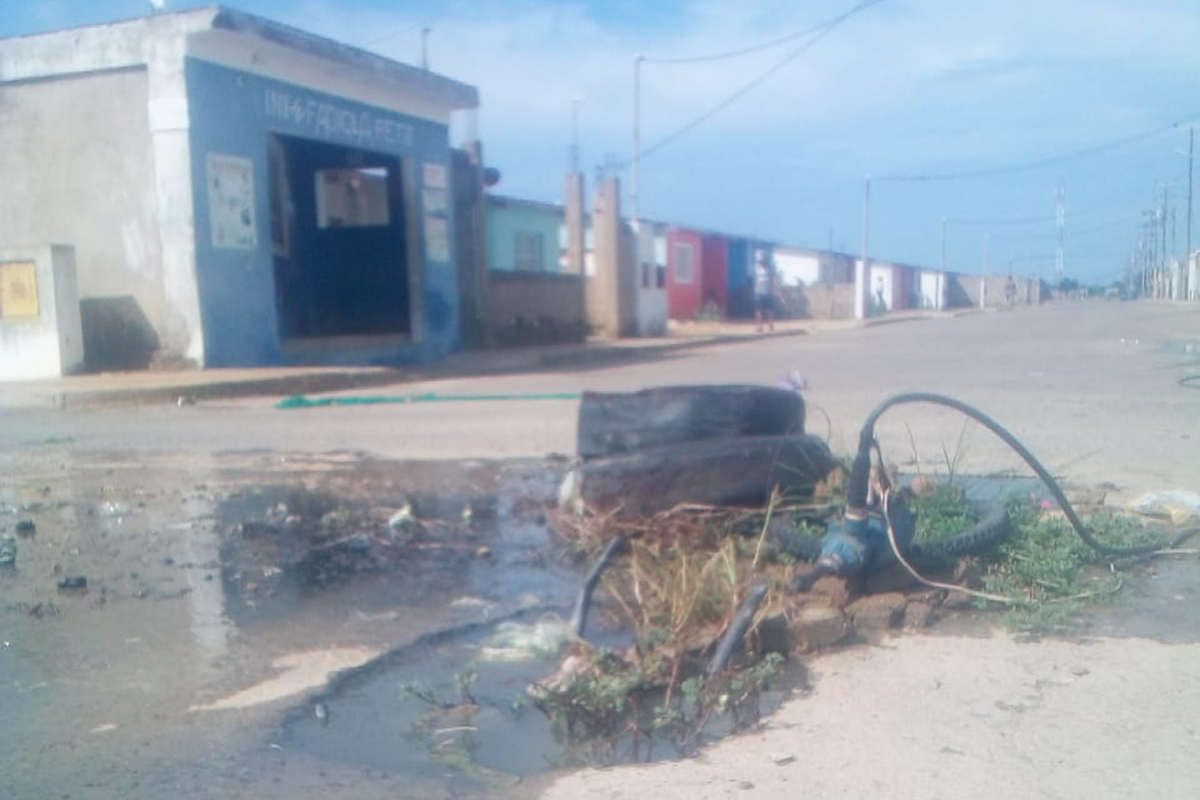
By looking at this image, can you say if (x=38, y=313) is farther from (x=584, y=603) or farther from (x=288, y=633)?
(x=584, y=603)

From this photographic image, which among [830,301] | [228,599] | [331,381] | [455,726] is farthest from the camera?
[830,301]

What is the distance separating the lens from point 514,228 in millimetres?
30359

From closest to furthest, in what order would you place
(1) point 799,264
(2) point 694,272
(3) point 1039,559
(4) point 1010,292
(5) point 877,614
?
(5) point 877,614, (3) point 1039,559, (2) point 694,272, (1) point 799,264, (4) point 1010,292

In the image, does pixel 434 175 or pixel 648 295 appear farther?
pixel 648 295

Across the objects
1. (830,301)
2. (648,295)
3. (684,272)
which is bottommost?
(830,301)

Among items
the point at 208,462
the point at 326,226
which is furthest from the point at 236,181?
the point at 208,462

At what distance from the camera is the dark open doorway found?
64.5 feet

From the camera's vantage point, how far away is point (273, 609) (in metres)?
4.74

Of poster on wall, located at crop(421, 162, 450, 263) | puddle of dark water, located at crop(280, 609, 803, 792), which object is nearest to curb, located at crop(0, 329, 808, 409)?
poster on wall, located at crop(421, 162, 450, 263)

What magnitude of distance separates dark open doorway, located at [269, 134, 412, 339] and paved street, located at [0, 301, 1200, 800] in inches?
432

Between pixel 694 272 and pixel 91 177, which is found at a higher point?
pixel 91 177

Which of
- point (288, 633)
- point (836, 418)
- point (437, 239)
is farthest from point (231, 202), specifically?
point (288, 633)

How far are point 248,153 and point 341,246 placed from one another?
5388 mm

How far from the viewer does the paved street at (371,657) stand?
3057 mm
